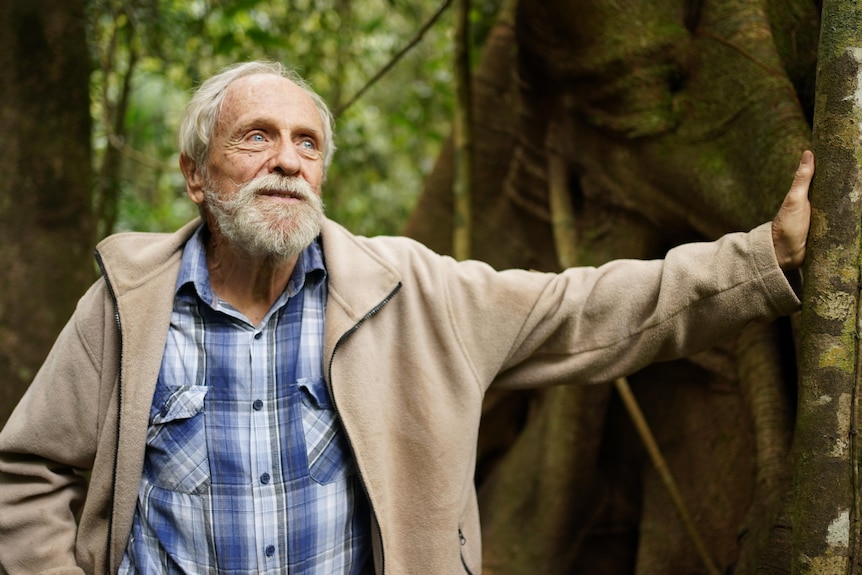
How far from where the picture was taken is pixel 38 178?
2924 mm

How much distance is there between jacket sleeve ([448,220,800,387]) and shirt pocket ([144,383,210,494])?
0.74 m

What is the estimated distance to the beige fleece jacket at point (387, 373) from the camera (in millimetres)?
1995

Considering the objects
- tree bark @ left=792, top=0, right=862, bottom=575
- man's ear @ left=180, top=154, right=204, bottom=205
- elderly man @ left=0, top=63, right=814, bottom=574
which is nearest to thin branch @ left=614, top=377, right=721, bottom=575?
elderly man @ left=0, top=63, right=814, bottom=574

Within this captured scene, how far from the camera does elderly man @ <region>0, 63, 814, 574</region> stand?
1979 millimetres

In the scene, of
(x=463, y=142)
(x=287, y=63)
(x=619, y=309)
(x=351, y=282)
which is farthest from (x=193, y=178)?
(x=287, y=63)

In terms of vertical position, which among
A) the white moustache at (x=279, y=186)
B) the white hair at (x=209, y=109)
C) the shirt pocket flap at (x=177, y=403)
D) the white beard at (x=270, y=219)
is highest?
the white hair at (x=209, y=109)

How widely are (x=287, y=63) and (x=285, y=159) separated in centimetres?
393

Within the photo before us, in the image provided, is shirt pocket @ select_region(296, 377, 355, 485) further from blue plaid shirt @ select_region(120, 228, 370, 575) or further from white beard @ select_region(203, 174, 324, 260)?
white beard @ select_region(203, 174, 324, 260)

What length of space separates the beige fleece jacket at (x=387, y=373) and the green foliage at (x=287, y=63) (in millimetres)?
1629

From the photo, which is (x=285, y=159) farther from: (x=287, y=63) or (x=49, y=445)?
(x=287, y=63)

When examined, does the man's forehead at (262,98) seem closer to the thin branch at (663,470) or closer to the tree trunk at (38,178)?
the tree trunk at (38,178)

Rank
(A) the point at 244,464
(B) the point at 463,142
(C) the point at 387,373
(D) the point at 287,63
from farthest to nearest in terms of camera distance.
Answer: (D) the point at 287,63, (B) the point at 463,142, (C) the point at 387,373, (A) the point at 244,464

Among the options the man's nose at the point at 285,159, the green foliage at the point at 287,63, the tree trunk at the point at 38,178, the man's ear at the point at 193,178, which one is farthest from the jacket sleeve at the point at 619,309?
the green foliage at the point at 287,63

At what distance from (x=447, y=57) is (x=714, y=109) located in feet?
12.7
